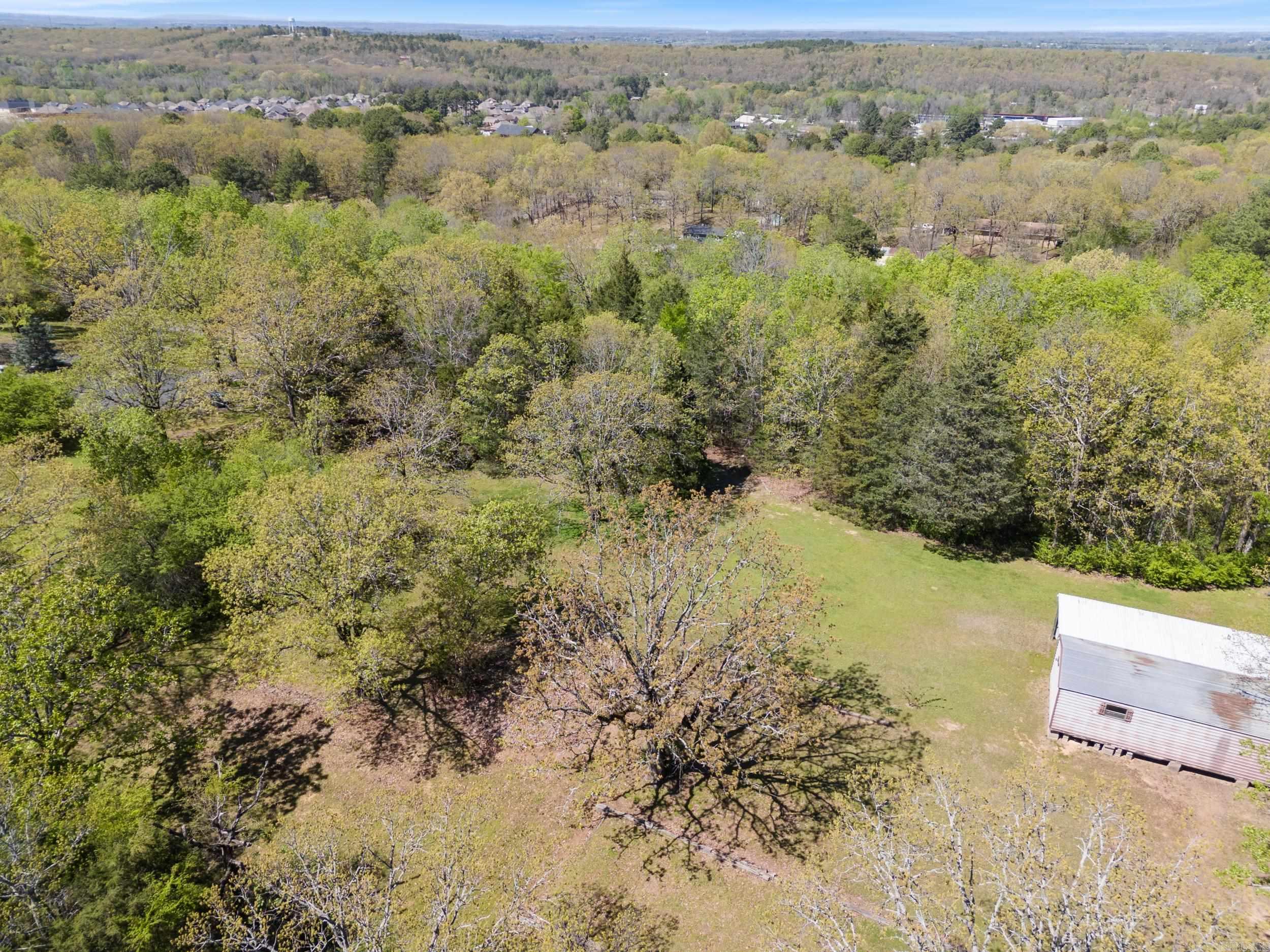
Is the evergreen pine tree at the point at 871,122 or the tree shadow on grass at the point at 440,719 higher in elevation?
the evergreen pine tree at the point at 871,122

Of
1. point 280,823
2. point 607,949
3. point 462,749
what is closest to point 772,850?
point 607,949

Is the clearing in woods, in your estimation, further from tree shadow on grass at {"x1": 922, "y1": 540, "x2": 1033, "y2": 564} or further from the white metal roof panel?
the white metal roof panel

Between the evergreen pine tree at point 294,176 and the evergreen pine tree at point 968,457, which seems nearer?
the evergreen pine tree at point 968,457

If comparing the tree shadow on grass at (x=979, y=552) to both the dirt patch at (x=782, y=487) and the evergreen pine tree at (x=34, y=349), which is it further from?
the evergreen pine tree at (x=34, y=349)

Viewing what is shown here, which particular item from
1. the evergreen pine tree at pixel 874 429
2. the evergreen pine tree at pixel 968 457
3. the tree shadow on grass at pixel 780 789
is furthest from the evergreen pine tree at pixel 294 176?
the tree shadow on grass at pixel 780 789

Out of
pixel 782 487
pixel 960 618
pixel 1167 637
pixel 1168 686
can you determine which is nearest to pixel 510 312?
pixel 782 487

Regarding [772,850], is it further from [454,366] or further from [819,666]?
[454,366]

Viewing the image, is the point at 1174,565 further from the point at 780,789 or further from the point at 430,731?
the point at 430,731
